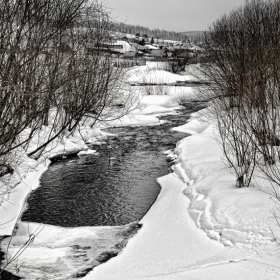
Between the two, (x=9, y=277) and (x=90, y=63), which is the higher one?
(x=90, y=63)

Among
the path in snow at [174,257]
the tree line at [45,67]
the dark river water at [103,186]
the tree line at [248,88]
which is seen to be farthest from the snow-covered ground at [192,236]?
the tree line at [45,67]

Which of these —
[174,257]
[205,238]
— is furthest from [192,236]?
[174,257]

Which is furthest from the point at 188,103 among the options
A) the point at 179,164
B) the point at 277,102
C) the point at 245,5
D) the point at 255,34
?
the point at 277,102

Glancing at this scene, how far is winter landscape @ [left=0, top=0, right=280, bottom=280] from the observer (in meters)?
5.83

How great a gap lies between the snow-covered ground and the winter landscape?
0.09ft

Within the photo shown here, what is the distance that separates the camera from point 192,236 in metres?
6.54

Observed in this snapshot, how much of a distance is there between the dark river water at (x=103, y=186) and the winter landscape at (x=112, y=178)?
33 millimetres

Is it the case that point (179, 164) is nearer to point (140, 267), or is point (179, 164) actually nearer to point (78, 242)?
point (78, 242)

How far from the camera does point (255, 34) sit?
16.9m

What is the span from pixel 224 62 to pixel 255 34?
179 cm

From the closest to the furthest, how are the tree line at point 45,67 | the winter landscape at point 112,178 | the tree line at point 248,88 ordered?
the winter landscape at point 112,178 → the tree line at point 45,67 → the tree line at point 248,88

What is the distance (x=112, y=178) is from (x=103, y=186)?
70cm

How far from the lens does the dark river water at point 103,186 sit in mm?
8023

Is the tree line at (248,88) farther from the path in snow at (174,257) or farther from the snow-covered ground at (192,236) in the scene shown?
the path in snow at (174,257)
